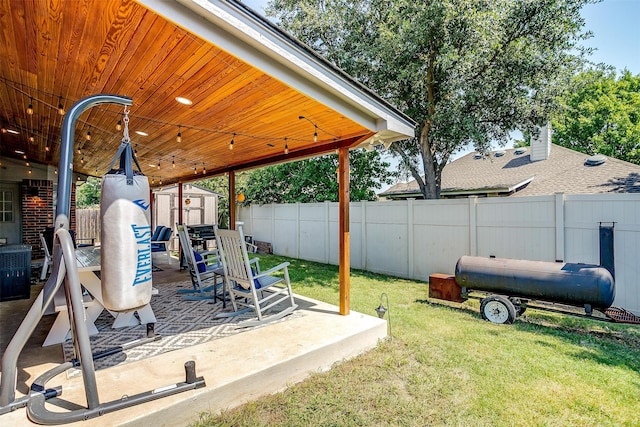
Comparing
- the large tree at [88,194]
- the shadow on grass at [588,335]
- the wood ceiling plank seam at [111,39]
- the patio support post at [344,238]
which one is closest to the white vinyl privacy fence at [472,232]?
the shadow on grass at [588,335]

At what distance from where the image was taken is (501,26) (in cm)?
734

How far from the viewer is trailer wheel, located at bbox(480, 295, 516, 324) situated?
14.9 ft

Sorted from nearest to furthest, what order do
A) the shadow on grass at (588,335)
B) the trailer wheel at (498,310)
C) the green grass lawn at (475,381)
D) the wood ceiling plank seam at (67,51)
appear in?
the wood ceiling plank seam at (67,51)
the green grass lawn at (475,381)
the shadow on grass at (588,335)
the trailer wheel at (498,310)

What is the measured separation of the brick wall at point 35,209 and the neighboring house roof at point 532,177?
35.2 feet

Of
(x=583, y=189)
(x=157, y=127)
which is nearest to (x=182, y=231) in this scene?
(x=157, y=127)

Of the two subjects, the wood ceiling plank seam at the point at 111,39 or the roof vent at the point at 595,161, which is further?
the roof vent at the point at 595,161

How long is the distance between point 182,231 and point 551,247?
608 cm

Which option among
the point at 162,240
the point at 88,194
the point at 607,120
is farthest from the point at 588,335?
the point at 88,194

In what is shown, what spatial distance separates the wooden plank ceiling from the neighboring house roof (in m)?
6.79

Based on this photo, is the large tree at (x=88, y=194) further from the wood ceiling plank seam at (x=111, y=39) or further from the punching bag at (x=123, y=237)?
the punching bag at (x=123, y=237)

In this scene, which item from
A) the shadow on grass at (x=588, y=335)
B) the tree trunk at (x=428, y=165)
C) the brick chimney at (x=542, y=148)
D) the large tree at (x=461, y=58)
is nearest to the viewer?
the shadow on grass at (x=588, y=335)

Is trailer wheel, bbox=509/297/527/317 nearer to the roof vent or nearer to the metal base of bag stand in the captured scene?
the metal base of bag stand

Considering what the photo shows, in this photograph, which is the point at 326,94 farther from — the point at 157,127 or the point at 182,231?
the point at 182,231

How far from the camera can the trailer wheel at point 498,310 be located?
455 cm
